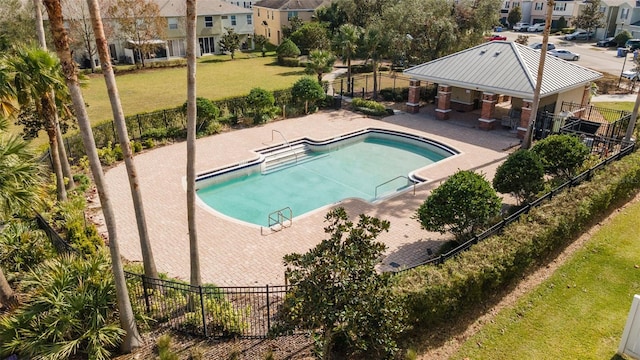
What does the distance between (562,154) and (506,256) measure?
26.0ft

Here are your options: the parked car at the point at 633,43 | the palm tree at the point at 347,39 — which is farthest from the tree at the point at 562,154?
the parked car at the point at 633,43

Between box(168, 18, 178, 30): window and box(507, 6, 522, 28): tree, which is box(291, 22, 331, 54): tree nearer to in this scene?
box(168, 18, 178, 30): window

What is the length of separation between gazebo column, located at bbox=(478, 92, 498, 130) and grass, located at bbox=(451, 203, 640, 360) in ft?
51.4

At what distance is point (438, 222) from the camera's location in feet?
49.0

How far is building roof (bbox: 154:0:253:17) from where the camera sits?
5662cm

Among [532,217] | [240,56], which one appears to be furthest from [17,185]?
[240,56]

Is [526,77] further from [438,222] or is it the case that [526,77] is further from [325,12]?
[325,12]

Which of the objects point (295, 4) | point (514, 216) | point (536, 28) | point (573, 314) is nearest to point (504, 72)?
point (514, 216)

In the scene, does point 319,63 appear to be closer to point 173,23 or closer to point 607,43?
point 173,23

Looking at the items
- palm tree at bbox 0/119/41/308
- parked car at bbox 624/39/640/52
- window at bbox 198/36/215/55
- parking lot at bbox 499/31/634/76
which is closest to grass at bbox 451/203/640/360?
palm tree at bbox 0/119/41/308

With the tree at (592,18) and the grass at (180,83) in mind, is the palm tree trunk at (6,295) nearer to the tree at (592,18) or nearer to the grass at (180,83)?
the grass at (180,83)

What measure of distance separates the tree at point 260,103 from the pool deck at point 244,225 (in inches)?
42.5

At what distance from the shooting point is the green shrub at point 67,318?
1027cm

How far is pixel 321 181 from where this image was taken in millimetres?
24641
